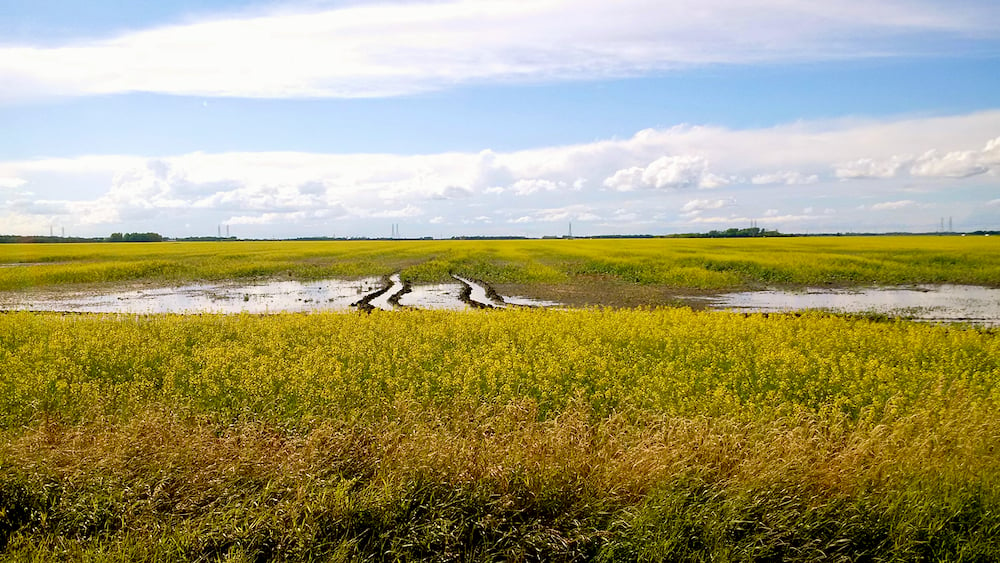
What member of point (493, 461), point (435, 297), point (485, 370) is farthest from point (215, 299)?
point (493, 461)

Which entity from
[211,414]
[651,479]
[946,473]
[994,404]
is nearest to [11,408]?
[211,414]

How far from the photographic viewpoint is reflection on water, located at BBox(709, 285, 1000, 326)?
2084 cm

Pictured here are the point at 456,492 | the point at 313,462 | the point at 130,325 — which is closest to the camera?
the point at 456,492

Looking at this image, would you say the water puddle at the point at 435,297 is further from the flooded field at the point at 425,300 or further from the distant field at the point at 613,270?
the distant field at the point at 613,270

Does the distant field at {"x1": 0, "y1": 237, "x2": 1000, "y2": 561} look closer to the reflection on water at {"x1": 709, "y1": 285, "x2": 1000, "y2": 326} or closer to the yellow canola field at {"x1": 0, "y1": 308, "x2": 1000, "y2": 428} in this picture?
the yellow canola field at {"x1": 0, "y1": 308, "x2": 1000, "y2": 428}

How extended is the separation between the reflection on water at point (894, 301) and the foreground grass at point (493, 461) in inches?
527

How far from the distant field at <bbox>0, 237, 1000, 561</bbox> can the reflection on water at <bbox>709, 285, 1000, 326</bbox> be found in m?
10.8

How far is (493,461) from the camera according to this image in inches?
232

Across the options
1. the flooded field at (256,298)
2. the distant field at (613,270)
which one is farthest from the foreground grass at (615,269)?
the flooded field at (256,298)

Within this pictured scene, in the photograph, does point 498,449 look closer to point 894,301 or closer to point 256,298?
point 256,298

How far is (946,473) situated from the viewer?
5.61 metres

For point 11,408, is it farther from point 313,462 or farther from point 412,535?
point 412,535

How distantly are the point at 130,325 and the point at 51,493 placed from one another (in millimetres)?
9678

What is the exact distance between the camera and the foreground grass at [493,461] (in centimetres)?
502
